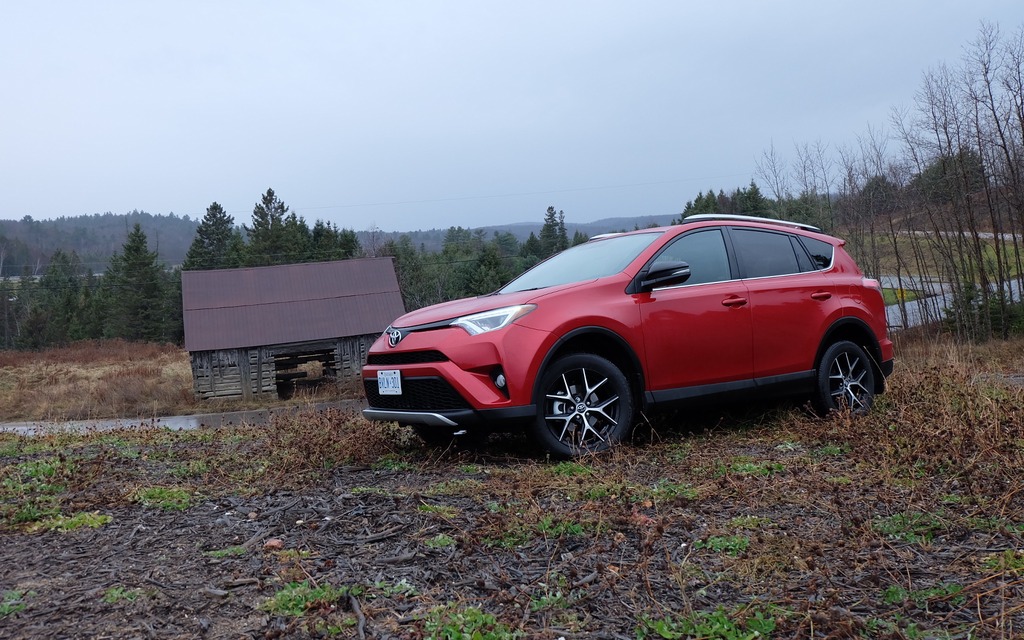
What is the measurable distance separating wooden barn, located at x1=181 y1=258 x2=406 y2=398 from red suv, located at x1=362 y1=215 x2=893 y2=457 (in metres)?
23.4

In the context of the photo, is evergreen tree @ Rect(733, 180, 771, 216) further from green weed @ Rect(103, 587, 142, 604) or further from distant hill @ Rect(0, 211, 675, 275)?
green weed @ Rect(103, 587, 142, 604)

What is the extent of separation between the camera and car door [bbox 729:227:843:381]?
6.36 metres

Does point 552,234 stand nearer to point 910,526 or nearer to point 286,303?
point 286,303

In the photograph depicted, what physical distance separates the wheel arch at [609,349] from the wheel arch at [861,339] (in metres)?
2.04

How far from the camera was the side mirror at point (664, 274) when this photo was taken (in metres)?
5.79

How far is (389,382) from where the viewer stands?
222 inches

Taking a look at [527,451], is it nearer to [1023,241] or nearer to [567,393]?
[567,393]

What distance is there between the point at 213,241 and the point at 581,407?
73227mm

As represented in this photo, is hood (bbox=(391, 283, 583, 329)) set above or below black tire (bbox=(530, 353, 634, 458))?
above

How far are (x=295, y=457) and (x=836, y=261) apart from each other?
4896 millimetres

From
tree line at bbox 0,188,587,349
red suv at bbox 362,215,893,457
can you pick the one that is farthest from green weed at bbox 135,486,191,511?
tree line at bbox 0,188,587,349

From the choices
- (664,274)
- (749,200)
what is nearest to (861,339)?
(664,274)

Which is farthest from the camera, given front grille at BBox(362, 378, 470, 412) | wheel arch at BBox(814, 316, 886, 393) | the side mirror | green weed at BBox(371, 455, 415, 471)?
wheel arch at BBox(814, 316, 886, 393)

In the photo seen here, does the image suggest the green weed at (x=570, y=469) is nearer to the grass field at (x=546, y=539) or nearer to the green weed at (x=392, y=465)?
the grass field at (x=546, y=539)
